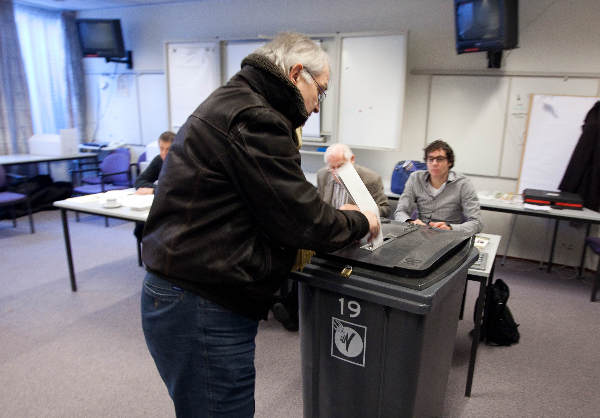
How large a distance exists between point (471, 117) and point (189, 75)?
10.6 ft

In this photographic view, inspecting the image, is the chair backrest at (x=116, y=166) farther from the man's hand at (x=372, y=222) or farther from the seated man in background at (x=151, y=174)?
the man's hand at (x=372, y=222)

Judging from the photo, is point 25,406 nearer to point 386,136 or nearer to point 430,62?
point 386,136

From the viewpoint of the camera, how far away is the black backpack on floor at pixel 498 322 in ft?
8.13

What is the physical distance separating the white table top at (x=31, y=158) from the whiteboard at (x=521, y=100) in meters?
4.98

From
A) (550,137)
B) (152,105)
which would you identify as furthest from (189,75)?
(550,137)

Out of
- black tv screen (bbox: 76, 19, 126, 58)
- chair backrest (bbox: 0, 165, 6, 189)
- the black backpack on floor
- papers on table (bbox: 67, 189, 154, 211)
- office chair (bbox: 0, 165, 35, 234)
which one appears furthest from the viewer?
black tv screen (bbox: 76, 19, 126, 58)

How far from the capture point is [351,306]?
1.25 metres

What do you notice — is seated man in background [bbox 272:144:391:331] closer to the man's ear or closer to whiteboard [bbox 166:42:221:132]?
the man's ear

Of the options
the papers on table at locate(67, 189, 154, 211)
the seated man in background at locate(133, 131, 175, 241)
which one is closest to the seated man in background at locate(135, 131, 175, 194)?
the seated man in background at locate(133, 131, 175, 241)

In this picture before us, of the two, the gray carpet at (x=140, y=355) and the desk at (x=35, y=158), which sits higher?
the desk at (x=35, y=158)

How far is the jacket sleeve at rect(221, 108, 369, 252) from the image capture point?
901 mm

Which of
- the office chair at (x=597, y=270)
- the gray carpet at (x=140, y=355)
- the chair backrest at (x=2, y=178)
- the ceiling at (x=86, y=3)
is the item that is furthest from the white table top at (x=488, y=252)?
the chair backrest at (x=2, y=178)

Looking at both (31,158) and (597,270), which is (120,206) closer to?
(31,158)

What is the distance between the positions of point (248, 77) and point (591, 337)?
282 cm
